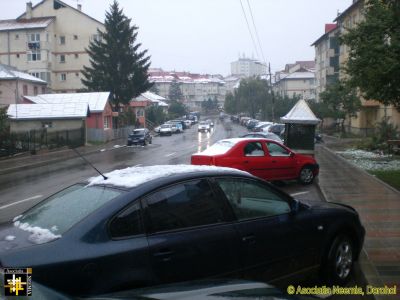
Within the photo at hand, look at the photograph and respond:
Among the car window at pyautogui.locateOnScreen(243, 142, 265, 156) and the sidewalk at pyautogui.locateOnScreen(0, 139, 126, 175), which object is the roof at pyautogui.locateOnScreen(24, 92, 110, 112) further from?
the car window at pyautogui.locateOnScreen(243, 142, 265, 156)

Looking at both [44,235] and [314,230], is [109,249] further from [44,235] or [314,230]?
[314,230]

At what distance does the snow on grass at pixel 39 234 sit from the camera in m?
4.07

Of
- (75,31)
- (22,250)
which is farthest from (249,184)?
(75,31)

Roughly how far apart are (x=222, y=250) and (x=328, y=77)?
6558cm

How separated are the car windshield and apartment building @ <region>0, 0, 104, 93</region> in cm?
6840

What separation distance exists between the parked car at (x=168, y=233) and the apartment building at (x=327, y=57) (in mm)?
54185

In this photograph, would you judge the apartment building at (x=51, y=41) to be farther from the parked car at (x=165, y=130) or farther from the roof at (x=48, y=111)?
the roof at (x=48, y=111)

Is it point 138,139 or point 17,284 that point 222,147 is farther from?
point 138,139

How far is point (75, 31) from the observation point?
73.8 meters

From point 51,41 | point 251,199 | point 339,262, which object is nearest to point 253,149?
point 339,262

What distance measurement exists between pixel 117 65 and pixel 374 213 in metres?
52.2

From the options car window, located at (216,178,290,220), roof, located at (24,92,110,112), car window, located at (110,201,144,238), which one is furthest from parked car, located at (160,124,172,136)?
car window, located at (110,201,144,238)

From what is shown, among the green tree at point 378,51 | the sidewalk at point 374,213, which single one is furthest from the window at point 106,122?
the green tree at point 378,51

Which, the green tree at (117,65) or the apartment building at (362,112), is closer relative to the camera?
the apartment building at (362,112)
